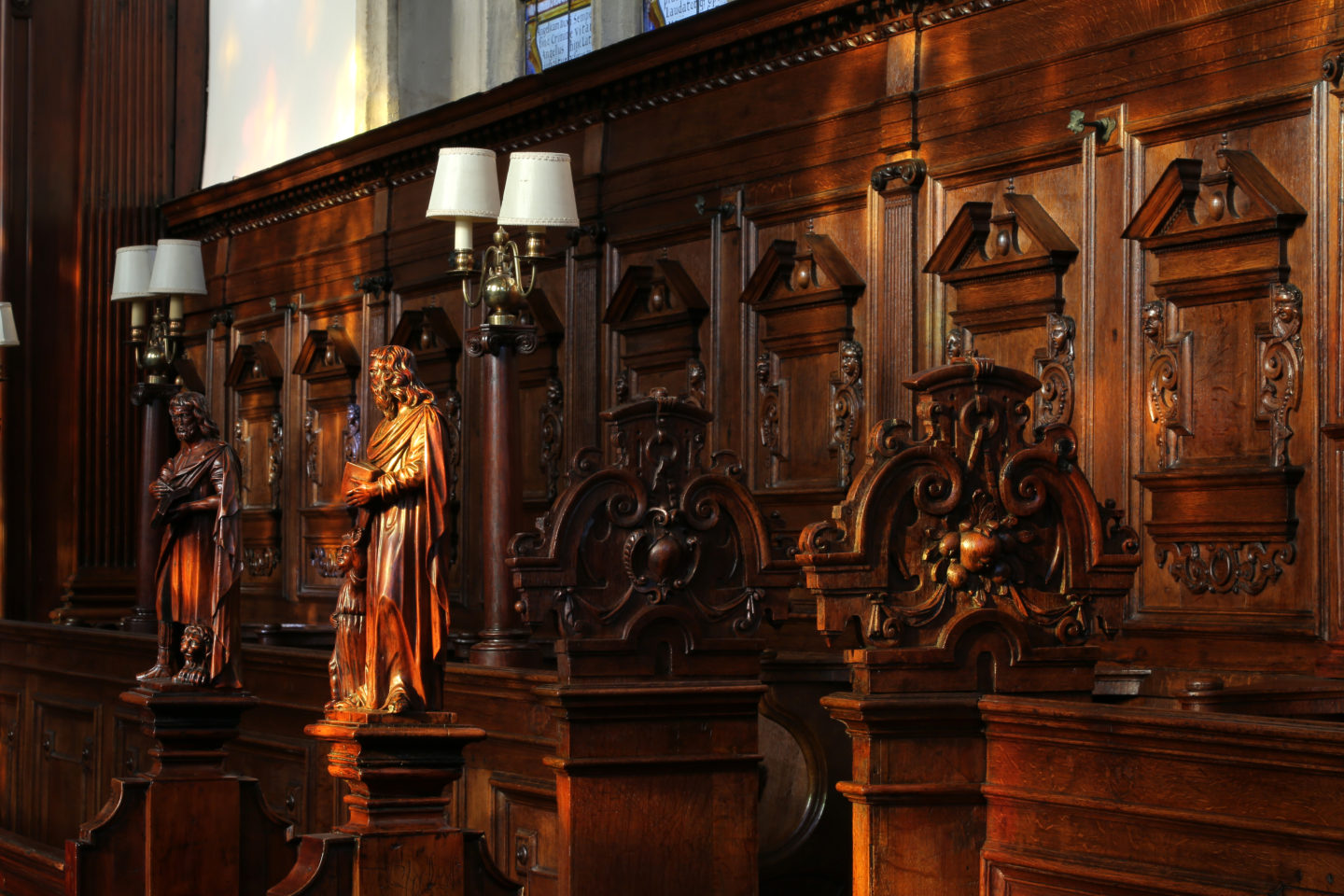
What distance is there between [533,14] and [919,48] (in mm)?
4401

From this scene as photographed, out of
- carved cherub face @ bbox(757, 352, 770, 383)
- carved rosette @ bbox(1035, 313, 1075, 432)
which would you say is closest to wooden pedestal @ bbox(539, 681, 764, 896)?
carved rosette @ bbox(1035, 313, 1075, 432)

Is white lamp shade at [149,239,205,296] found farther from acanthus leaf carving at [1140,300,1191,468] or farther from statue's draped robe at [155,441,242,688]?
acanthus leaf carving at [1140,300,1191,468]

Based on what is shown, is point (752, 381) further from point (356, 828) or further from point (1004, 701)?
point (1004, 701)

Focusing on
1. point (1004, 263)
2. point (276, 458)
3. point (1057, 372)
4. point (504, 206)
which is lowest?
point (276, 458)

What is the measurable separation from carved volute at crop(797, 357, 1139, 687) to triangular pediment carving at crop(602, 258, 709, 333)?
16.3ft

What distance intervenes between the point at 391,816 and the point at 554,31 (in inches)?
299

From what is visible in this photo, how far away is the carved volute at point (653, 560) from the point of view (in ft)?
17.8

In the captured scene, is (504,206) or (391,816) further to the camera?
(504,206)

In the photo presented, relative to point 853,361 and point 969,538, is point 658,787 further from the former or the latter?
point 853,361

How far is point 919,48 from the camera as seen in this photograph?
8094mm

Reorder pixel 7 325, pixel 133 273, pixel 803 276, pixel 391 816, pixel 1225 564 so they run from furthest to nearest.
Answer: pixel 7 325, pixel 133 273, pixel 803 276, pixel 1225 564, pixel 391 816

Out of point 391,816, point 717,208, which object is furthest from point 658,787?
point 717,208

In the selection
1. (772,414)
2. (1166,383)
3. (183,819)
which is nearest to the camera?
(183,819)

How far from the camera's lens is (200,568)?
21.3ft
